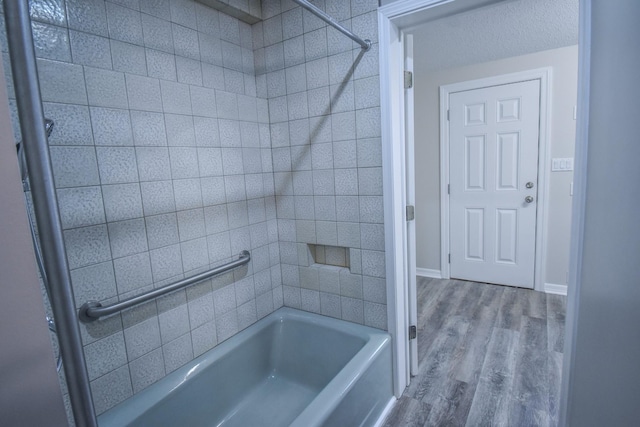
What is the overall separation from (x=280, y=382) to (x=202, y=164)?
1249 millimetres

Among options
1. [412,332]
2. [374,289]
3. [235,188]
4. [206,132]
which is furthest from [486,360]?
[206,132]

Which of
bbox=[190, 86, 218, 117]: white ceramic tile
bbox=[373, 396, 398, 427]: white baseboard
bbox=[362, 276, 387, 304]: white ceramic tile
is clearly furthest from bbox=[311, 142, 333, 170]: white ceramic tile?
bbox=[373, 396, 398, 427]: white baseboard

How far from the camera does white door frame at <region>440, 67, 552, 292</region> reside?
2.63 metres

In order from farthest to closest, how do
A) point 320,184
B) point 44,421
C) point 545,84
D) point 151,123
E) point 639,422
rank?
point 545,84 < point 320,184 < point 151,123 < point 639,422 < point 44,421

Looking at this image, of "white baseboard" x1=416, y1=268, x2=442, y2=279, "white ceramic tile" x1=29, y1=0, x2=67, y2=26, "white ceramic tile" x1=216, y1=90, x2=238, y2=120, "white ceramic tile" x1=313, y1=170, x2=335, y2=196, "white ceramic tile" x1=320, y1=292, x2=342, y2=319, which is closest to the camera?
"white ceramic tile" x1=29, y1=0, x2=67, y2=26

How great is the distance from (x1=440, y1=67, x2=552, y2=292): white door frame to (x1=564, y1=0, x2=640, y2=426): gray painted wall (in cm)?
256

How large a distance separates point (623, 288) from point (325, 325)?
1.44 meters

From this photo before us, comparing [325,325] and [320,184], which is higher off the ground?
[320,184]

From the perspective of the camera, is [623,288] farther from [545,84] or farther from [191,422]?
[545,84]

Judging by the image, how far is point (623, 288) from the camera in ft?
1.49

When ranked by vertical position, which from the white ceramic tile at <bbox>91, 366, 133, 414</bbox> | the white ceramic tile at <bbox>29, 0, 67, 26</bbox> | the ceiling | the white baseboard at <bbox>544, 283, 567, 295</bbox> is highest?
the ceiling

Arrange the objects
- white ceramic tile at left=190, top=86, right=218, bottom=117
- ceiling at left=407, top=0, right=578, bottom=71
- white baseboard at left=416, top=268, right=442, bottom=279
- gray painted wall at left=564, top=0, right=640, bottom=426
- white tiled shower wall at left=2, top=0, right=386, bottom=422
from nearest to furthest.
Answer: gray painted wall at left=564, top=0, right=640, bottom=426, white tiled shower wall at left=2, top=0, right=386, bottom=422, white ceramic tile at left=190, top=86, right=218, bottom=117, ceiling at left=407, top=0, right=578, bottom=71, white baseboard at left=416, top=268, right=442, bottom=279

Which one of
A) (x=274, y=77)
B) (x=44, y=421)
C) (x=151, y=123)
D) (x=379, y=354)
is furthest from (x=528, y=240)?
(x=44, y=421)

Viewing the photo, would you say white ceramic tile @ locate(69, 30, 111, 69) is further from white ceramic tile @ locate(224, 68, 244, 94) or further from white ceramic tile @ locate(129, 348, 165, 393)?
white ceramic tile @ locate(129, 348, 165, 393)
